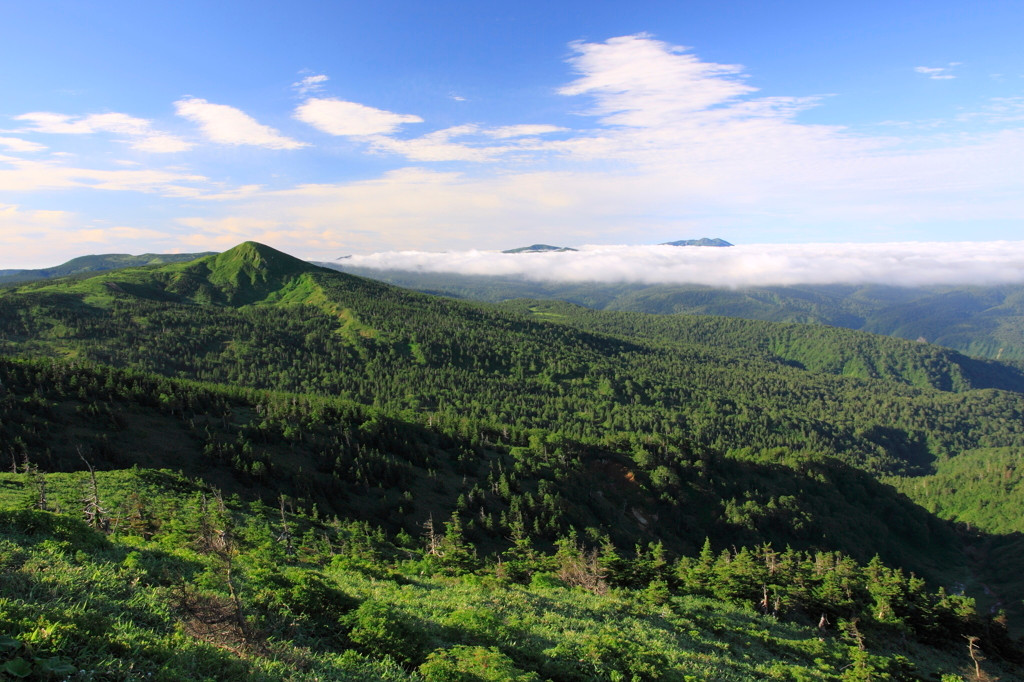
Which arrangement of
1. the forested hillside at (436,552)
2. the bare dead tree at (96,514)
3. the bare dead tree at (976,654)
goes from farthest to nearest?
the bare dead tree at (976,654)
the bare dead tree at (96,514)
the forested hillside at (436,552)

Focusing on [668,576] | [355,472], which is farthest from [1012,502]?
[355,472]

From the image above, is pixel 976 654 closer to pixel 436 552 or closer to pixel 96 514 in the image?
pixel 436 552

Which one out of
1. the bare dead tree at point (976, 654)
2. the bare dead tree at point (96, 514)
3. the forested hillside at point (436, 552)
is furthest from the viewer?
the bare dead tree at point (976, 654)

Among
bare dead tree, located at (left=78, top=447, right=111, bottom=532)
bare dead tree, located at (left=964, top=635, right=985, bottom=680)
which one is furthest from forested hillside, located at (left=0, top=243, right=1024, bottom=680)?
bare dead tree, located at (left=964, top=635, right=985, bottom=680)

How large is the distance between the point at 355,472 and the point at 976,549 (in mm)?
202220

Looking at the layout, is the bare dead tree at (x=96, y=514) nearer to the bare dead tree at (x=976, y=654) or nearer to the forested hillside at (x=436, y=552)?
the forested hillside at (x=436, y=552)

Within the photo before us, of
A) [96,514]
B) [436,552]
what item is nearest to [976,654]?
[436,552]

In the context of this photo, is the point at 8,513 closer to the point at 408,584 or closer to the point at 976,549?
the point at 408,584

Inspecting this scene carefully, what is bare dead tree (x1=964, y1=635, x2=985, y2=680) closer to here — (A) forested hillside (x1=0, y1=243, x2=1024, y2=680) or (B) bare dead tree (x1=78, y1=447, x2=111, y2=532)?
(A) forested hillside (x1=0, y1=243, x2=1024, y2=680)

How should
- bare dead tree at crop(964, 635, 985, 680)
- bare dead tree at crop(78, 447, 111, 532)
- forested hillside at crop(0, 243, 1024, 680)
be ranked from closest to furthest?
forested hillside at crop(0, 243, 1024, 680)
bare dead tree at crop(78, 447, 111, 532)
bare dead tree at crop(964, 635, 985, 680)

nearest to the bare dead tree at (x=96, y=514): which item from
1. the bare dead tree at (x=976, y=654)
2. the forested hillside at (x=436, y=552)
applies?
the forested hillside at (x=436, y=552)

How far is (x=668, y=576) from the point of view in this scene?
196 feet

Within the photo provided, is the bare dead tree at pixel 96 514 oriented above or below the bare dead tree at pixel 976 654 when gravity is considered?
above

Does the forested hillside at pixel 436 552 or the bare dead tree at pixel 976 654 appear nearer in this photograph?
the forested hillside at pixel 436 552
